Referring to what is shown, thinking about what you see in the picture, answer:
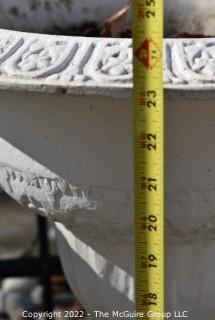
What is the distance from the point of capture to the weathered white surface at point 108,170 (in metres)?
1.13

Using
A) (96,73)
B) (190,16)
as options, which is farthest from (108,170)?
(190,16)

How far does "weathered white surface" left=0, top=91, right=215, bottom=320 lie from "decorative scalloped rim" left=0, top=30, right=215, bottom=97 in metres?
0.04

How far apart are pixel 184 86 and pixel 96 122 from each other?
0.15 meters

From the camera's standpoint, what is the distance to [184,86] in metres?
1.04

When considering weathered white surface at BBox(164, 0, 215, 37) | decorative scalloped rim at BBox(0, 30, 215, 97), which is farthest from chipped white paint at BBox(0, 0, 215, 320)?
weathered white surface at BBox(164, 0, 215, 37)

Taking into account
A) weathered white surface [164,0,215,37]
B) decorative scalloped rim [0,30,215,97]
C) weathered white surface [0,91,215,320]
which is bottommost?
weathered white surface [0,91,215,320]

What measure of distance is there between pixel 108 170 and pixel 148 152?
0.12 metres

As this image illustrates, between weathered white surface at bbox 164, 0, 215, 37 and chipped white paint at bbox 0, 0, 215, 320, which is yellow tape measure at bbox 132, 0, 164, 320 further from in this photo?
weathered white surface at bbox 164, 0, 215, 37

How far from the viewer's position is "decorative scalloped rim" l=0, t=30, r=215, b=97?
3.45 ft

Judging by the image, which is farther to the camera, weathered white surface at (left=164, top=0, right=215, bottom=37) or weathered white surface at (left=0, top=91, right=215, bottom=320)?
weathered white surface at (left=164, top=0, right=215, bottom=37)

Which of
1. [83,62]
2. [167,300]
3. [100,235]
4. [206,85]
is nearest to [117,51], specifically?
[83,62]

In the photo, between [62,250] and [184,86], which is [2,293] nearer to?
[62,250]

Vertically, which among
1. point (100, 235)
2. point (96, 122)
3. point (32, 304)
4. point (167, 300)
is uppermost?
point (96, 122)

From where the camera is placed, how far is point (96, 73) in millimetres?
1083
